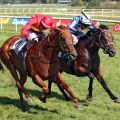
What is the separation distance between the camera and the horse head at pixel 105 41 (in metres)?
7.36

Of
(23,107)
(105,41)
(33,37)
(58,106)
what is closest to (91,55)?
(105,41)

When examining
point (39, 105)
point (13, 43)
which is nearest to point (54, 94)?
point (39, 105)

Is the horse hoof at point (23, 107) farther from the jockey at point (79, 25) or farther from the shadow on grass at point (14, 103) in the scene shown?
the jockey at point (79, 25)

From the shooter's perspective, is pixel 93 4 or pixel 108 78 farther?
pixel 93 4

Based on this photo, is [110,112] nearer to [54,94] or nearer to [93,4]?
[54,94]

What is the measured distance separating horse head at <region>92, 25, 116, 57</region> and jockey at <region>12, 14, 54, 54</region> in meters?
1.15

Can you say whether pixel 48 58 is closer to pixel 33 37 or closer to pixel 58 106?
pixel 33 37

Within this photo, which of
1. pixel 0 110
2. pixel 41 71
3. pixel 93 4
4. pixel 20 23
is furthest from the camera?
pixel 93 4

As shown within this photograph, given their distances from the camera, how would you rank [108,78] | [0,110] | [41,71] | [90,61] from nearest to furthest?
[41,71] → [0,110] → [90,61] → [108,78]

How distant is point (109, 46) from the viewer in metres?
7.35

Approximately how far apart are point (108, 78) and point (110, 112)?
3805 millimetres

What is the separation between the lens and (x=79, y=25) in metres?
8.34

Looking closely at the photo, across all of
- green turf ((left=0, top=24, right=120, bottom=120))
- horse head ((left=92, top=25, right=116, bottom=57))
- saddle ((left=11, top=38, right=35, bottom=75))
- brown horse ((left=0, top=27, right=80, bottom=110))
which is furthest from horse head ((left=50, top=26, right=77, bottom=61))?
horse head ((left=92, top=25, right=116, bottom=57))

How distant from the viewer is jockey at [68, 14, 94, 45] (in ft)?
26.7
